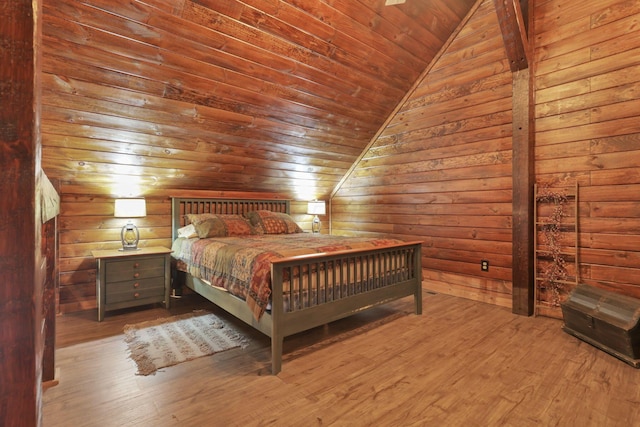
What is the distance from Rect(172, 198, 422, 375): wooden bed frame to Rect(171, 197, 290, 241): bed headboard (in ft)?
0.04

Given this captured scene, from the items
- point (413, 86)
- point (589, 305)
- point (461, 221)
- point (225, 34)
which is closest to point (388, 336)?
point (589, 305)

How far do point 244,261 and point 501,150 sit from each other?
9.46 ft

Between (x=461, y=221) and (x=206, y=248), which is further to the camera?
(x=461, y=221)

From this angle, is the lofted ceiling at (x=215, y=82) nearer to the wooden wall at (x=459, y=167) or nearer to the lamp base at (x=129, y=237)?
the wooden wall at (x=459, y=167)

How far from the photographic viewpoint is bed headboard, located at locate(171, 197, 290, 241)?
3873mm

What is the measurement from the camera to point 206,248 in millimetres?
3104

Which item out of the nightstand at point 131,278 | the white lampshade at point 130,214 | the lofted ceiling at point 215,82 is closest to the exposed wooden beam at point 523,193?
the lofted ceiling at point 215,82

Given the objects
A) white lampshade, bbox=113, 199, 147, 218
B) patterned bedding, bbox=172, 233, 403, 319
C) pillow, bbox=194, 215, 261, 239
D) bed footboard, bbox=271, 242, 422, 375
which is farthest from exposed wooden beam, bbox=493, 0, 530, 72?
white lampshade, bbox=113, 199, 147, 218

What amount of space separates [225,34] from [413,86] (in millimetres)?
2517

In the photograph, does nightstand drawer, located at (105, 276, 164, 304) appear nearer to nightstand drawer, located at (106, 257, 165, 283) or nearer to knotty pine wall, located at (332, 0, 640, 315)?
nightstand drawer, located at (106, 257, 165, 283)

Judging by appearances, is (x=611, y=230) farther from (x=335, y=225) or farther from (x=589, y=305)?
(x=335, y=225)

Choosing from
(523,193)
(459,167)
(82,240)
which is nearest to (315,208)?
(459,167)

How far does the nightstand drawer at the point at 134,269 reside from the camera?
3037 mm

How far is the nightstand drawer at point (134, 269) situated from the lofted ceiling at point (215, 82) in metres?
0.88
